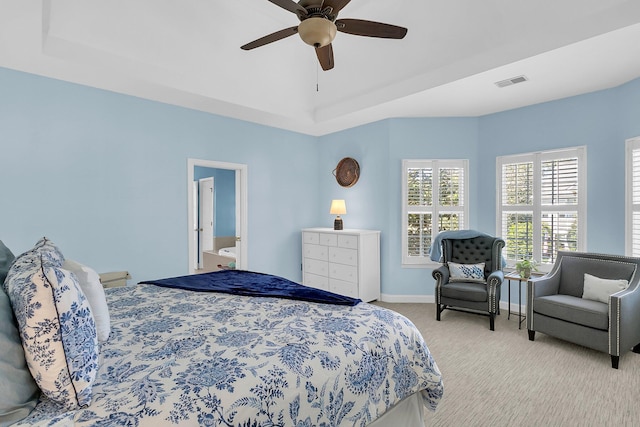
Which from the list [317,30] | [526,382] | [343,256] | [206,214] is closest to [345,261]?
[343,256]

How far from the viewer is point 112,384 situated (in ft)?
3.75

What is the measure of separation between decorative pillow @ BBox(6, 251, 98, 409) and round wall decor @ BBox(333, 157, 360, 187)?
447 cm

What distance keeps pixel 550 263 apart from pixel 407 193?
2000mm

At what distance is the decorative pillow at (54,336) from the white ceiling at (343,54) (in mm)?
2676

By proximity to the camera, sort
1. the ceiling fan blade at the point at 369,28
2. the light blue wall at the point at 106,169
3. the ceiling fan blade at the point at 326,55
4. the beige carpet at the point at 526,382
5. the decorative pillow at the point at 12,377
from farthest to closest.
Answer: the light blue wall at the point at 106,169 < the ceiling fan blade at the point at 326,55 < the ceiling fan blade at the point at 369,28 < the beige carpet at the point at 526,382 < the decorative pillow at the point at 12,377

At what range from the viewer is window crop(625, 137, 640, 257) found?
3498mm

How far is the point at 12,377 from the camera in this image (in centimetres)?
100

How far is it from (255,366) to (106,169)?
330 cm

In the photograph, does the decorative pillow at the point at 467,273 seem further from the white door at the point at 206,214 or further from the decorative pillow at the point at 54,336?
the white door at the point at 206,214

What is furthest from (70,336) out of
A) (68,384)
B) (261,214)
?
(261,214)

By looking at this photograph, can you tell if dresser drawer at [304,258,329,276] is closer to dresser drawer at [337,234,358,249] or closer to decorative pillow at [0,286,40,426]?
dresser drawer at [337,234,358,249]

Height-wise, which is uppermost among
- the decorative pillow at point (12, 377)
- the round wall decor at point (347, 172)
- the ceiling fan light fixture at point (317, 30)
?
the ceiling fan light fixture at point (317, 30)

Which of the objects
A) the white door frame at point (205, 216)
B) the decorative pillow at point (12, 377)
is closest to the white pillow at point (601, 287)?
the decorative pillow at point (12, 377)

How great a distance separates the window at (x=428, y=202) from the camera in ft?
16.1
